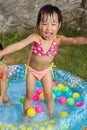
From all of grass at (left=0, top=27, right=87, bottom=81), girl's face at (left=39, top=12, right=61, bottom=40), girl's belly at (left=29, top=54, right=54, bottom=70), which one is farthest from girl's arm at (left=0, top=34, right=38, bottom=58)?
grass at (left=0, top=27, right=87, bottom=81)

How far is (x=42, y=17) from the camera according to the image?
11.3ft

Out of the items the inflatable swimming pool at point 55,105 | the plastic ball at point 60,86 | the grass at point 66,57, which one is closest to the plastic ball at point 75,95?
the inflatable swimming pool at point 55,105

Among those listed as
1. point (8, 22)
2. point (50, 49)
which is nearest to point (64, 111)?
point (50, 49)

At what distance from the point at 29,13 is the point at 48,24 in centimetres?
297

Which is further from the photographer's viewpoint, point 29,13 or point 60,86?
A: point 29,13

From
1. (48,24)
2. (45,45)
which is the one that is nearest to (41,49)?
(45,45)

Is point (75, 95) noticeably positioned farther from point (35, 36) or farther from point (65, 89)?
point (35, 36)

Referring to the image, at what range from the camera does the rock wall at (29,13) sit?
625cm

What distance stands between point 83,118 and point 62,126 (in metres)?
0.30

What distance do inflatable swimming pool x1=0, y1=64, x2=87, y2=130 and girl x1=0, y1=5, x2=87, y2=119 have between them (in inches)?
9.5

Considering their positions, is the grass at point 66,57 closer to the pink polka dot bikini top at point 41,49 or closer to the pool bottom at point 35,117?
the pool bottom at point 35,117

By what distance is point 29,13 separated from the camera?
250 inches

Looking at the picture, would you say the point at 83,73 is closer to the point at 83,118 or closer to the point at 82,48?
the point at 82,48

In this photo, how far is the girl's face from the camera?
3430mm
